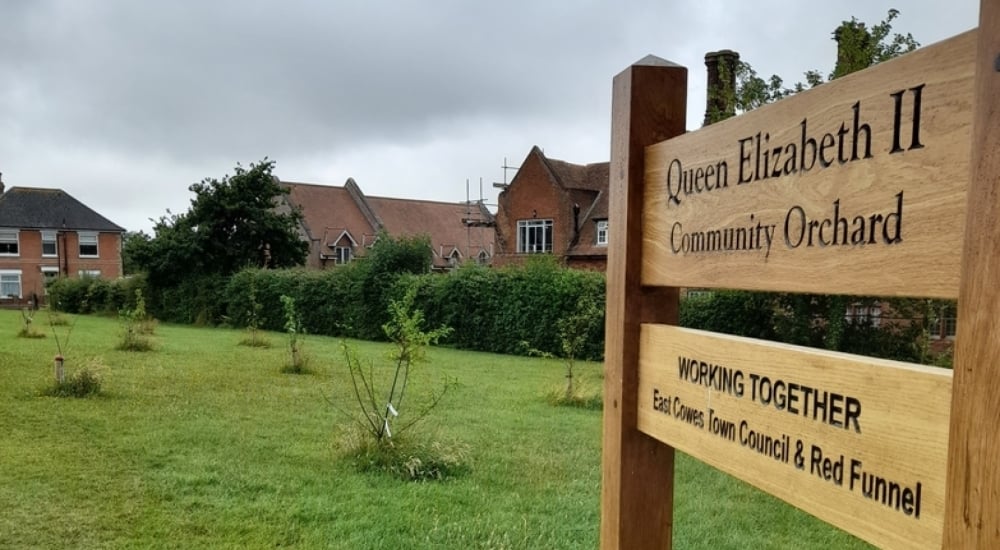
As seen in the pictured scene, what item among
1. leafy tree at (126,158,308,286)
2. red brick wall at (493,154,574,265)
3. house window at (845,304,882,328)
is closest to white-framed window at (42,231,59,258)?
leafy tree at (126,158,308,286)

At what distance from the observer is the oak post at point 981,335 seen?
0.91m

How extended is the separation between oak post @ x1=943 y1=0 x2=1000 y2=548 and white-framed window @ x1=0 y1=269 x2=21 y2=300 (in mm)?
49597

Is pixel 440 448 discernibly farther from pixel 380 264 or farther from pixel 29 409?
pixel 380 264

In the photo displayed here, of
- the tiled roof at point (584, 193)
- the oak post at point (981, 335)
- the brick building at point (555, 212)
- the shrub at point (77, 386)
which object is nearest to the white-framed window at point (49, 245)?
the brick building at point (555, 212)

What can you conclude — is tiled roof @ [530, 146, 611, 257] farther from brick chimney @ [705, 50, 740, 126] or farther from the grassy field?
the grassy field

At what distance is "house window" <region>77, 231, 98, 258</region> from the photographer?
4222 cm

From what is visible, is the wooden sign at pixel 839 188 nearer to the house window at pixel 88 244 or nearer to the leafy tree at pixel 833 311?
the leafy tree at pixel 833 311

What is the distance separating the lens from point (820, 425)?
1257 millimetres

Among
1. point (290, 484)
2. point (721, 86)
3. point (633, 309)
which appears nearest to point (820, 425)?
point (633, 309)

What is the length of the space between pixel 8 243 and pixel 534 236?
34133 millimetres

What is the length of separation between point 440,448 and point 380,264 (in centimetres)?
1506

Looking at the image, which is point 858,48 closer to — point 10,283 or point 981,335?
point 981,335

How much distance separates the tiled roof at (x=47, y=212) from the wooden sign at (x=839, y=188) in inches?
1917

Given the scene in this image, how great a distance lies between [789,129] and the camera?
139cm
